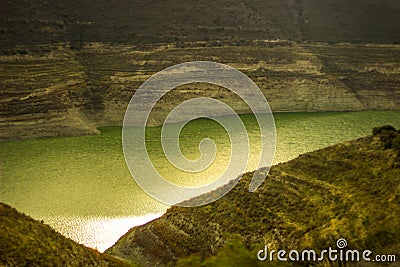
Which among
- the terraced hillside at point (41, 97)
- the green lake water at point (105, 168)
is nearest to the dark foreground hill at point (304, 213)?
the green lake water at point (105, 168)

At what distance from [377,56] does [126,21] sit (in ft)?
56.5

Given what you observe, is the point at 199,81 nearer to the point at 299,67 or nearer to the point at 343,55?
the point at 299,67

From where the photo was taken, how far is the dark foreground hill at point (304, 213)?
8.12 m

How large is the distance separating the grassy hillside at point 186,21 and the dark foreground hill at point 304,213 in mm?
23403

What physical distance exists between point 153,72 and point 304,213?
24.0m

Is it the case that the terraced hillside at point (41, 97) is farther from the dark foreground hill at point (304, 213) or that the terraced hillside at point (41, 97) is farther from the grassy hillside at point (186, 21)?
the dark foreground hill at point (304, 213)

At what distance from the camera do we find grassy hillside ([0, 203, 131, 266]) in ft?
22.8

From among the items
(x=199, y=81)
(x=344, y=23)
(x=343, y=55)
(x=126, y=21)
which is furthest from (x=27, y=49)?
(x=344, y=23)

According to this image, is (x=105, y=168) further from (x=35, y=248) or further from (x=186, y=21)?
(x=186, y=21)

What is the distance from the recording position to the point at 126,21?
35250 millimetres

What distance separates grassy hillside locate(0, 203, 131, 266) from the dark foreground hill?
1850mm

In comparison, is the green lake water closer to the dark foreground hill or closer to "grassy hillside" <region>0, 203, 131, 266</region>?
the dark foreground hill

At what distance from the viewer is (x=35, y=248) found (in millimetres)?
7273

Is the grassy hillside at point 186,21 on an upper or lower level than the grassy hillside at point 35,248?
upper
